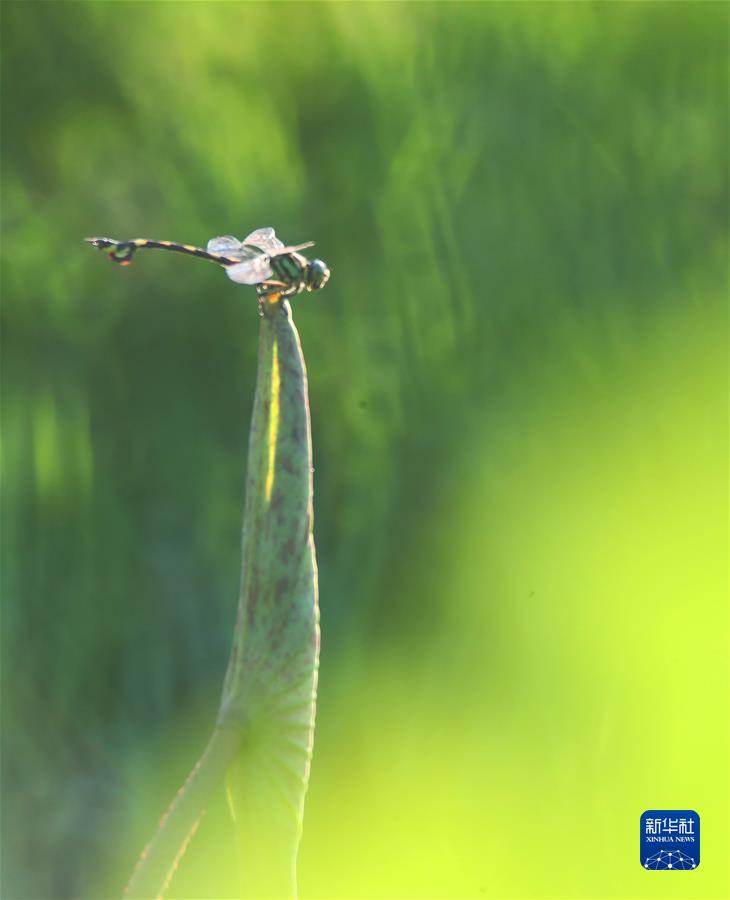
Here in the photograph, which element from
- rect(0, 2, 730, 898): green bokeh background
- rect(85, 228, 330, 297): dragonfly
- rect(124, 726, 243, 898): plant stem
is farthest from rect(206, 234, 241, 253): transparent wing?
rect(0, 2, 730, 898): green bokeh background

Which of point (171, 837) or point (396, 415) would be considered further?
point (396, 415)

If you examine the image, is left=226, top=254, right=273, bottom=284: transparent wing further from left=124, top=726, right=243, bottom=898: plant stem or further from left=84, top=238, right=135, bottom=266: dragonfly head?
left=124, top=726, right=243, bottom=898: plant stem

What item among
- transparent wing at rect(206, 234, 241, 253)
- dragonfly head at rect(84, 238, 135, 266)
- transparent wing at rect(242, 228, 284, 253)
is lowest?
dragonfly head at rect(84, 238, 135, 266)

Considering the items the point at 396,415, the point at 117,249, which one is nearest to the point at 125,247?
the point at 117,249

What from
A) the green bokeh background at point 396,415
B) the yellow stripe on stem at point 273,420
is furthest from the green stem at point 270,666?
the green bokeh background at point 396,415

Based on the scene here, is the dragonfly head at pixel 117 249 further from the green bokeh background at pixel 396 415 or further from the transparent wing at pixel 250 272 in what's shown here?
the green bokeh background at pixel 396 415

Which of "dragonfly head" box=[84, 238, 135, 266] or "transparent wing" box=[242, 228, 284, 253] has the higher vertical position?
"transparent wing" box=[242, 228, 284, 253]

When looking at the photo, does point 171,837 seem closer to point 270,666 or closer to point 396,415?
point 270,666
